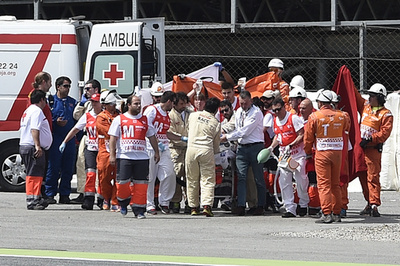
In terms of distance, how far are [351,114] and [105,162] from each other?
3545mm

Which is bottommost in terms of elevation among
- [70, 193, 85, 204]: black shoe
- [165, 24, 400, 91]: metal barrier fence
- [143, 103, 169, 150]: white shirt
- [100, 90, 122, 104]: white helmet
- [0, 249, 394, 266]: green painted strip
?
[0, 249, 394, 266]: green painted strip

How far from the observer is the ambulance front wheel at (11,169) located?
17.2m

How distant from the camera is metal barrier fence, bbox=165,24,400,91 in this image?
867 inches

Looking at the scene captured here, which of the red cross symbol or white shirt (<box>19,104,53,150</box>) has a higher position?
the red cross symbol

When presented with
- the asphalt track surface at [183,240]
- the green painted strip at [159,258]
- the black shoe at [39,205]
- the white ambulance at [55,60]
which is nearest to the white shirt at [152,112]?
the asphalt track surface at [183,240]

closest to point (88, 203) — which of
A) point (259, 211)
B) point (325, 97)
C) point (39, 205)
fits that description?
point (39, 205)

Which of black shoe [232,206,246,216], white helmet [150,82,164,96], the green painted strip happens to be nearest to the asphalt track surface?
the green painted strip

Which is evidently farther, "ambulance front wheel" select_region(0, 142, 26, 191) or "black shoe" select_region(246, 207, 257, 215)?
"ambulance front wheel" select_region(0, 142, 26, 191)

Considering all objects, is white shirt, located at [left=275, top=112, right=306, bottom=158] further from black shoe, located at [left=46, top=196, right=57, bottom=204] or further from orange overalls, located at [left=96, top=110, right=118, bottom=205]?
black shoe, located at [left=46, top=196, right=57, bottom=204]

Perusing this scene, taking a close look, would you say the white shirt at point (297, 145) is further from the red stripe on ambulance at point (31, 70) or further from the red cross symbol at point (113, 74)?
the red stripe on ambulance at point (31, 70)

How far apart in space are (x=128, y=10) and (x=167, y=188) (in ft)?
47.7

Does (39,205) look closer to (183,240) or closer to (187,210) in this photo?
(187,210)

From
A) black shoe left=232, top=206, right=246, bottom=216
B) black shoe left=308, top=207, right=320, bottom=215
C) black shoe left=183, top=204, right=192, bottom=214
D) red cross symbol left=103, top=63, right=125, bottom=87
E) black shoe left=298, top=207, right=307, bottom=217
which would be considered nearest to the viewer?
black shoe left=308, top=207, right=320, bottom=215

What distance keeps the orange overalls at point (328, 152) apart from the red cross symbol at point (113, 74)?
536cm
